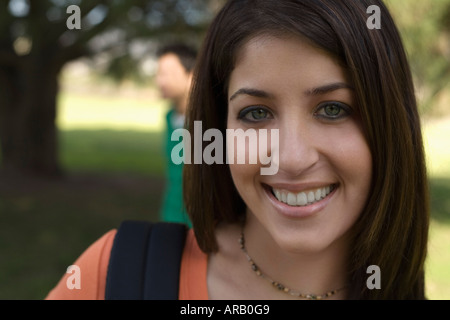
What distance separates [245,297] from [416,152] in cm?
53

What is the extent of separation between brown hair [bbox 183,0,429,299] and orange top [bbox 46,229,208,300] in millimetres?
67

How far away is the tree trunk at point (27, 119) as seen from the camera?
22.4ft

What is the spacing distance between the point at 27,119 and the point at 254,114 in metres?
6.38

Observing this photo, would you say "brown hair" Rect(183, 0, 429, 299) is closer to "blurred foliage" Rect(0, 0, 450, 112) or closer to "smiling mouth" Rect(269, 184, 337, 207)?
"smiling mouth" Rect(269, 184, 337, 207)

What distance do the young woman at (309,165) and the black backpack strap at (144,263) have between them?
0.13 feet

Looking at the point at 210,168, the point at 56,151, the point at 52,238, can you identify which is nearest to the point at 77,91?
the point at 56,151

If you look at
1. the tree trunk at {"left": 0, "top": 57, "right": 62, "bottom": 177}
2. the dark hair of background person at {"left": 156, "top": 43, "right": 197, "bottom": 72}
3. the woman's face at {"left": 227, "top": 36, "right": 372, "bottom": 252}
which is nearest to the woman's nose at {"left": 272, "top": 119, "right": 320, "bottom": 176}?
the woman's face at {"left": 227, "top": 36, "right": 372, "bottom": 252}

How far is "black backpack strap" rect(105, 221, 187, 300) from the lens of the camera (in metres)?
1.20

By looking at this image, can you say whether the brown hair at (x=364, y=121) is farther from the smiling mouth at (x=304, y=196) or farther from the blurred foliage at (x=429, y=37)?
the blurred foliage at (x=429, y=37)

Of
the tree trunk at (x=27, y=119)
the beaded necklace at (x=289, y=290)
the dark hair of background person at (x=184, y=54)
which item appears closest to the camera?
the beaded necklace at (x=289, y=290)

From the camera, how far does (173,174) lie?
3.59 meters

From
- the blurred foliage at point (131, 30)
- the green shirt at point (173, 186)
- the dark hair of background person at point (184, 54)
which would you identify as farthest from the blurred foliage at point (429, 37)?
the green shirt at point (173, 186)

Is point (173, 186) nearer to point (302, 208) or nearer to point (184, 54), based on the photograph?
point (184, 54)

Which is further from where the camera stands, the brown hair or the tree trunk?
the tree trunk
